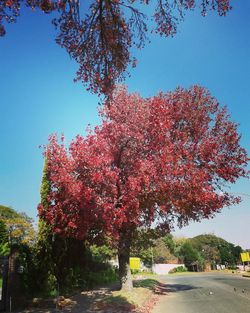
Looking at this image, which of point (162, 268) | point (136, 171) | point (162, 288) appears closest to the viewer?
point (136, 171)

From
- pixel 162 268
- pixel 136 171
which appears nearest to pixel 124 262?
pixel 136 171

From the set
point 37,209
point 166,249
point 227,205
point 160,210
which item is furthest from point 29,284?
point 166,249

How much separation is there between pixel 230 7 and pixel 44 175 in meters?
15.3

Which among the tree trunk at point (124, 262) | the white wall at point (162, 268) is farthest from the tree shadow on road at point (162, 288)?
the white wall at point (162, 268)

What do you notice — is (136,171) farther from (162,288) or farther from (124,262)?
(162,288)

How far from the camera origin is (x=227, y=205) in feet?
69.5

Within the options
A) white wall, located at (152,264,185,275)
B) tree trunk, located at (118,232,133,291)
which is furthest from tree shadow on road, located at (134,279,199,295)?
white wall, located at (152,264,185,275)

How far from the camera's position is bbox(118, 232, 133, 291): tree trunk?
1997 centimetres

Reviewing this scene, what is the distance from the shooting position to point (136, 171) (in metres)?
17.8

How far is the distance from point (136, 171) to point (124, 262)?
6320 mm

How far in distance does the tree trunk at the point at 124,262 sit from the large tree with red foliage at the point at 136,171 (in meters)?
0.06

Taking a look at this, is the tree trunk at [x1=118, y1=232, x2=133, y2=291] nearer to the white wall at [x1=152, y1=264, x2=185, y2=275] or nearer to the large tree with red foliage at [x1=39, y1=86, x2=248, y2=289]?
the large tree with red foliage at [x1=39, y1=86, x2=248, y2=289]

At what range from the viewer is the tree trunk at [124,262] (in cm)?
1997

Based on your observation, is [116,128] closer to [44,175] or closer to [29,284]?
[44,175]
